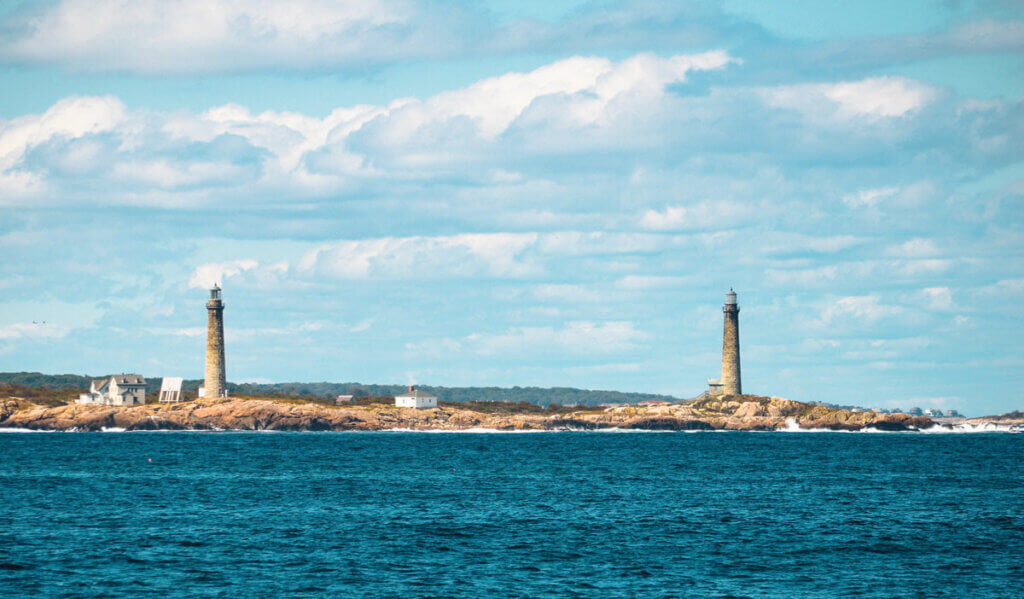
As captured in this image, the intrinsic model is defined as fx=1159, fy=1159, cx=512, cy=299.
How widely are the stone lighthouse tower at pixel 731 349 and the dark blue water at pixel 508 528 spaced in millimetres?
72132

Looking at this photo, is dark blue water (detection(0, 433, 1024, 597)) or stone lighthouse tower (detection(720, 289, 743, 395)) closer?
dark blue water (detection(0, 433, 1024, 597))

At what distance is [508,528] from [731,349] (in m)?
133

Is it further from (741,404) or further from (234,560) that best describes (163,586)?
(741,404)

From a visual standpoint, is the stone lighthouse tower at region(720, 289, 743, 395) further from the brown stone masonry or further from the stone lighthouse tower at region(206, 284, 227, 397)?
the stone lighthouse tower at region(206, 284, 227, 397)

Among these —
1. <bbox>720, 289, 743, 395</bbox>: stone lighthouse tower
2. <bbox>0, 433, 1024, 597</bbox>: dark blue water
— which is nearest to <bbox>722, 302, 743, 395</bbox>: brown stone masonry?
<bbox>720, 289, 743, 395</bbox>: stone lighthouse tower

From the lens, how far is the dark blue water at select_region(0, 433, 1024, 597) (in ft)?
150

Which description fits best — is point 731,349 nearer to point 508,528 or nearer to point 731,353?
point 731,353

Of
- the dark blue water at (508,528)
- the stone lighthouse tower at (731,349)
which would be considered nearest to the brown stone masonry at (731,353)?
the stone lighthouse tower at (731,349)

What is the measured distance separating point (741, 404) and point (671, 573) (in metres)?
155

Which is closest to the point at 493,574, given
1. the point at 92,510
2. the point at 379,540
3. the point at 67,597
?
the point at 379,540

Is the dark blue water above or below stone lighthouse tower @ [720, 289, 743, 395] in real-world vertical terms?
below

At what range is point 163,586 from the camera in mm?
44438

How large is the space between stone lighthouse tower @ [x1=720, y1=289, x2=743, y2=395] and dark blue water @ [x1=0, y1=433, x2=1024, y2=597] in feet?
237

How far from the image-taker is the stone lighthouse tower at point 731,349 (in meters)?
186
